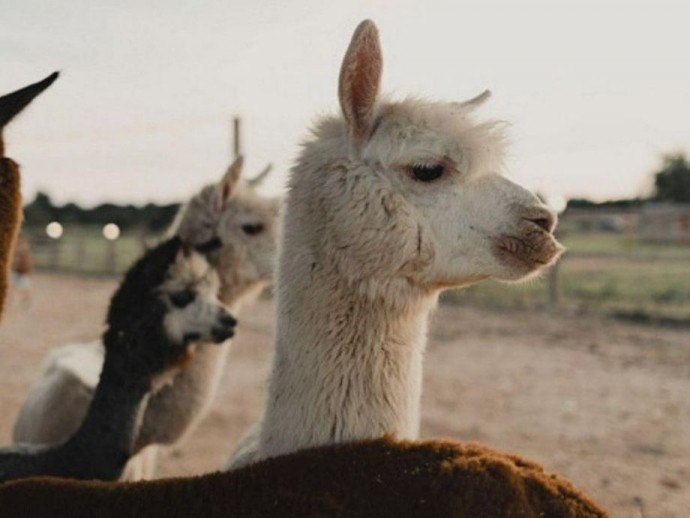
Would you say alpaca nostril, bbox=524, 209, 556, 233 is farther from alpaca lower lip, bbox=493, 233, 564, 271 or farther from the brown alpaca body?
A: the brown alpaca body

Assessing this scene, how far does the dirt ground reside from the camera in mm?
5676

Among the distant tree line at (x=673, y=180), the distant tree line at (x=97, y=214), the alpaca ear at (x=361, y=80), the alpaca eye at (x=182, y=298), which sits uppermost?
the distant tree line at (x=673, y=180)

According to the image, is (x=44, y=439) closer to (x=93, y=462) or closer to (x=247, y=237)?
(x=93, y=462)

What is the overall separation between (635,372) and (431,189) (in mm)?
7047

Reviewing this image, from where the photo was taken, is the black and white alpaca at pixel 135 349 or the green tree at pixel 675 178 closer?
the black and white alpaca at pixel 135 349

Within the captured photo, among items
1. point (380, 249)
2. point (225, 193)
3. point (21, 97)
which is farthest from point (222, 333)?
point (21, 97)

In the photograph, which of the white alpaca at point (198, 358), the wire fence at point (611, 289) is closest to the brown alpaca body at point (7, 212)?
the white alpaca at point (198, 358)

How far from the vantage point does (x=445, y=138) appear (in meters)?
2.36

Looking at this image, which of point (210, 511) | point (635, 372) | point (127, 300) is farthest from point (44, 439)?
point (635, 372)

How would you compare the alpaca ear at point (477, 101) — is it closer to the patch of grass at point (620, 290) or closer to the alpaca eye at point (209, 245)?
the alpaca eye at point (209, 245)

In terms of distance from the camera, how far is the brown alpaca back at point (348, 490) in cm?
191

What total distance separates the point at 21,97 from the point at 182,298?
1.69 meters

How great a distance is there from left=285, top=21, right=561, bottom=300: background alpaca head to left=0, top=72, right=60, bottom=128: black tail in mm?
839

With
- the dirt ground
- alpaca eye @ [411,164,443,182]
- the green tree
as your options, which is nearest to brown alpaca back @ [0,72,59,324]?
alpaca eye @ [411,164,443,182]
